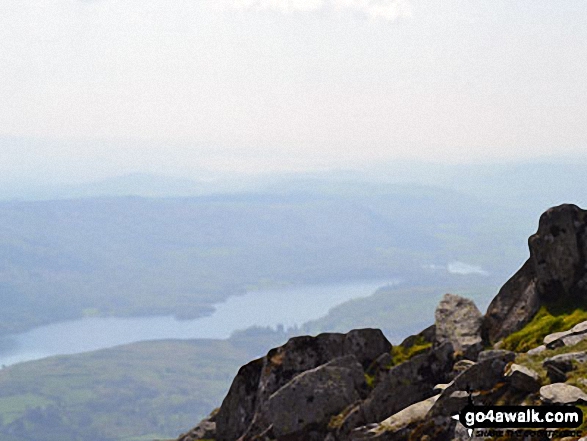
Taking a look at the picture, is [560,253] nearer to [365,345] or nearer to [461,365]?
[461,365]

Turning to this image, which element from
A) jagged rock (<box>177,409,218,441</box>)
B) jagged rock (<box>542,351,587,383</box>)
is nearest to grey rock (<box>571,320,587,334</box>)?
jagged rock (<box>542,351,587,383</box>)

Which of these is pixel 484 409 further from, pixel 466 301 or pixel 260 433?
pixel 466 301

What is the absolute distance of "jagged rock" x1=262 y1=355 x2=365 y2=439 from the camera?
46031 mm

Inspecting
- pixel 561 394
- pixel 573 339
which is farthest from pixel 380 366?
pixel 561 394

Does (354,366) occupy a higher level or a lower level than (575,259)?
lower

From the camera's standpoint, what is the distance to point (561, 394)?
2841 centimetres

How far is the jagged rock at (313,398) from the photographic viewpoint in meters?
46.0

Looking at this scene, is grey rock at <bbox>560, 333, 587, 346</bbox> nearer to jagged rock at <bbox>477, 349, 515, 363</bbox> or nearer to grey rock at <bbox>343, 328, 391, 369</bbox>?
jagged rock at <bbox>477, 349, 515, 363</bbox>

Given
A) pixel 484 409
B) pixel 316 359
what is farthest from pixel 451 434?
pixel 316 359

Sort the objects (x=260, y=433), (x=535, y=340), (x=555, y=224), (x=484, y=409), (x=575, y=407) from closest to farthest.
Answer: (x=575, y=407)
(x=484, y=409)
(x=535, y=340)
(x=260, y=433)
(x=555, y=224)

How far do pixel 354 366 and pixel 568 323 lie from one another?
15120 millimetres

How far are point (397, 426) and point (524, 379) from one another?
9.14 metres

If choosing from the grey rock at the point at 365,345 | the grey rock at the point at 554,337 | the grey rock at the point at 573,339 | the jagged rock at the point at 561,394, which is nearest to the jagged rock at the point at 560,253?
the grey rock at the point at 554,337

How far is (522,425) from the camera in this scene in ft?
94.4
